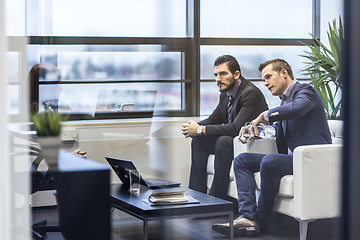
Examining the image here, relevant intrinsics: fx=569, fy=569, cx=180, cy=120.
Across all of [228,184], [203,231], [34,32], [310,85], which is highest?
[34,32]

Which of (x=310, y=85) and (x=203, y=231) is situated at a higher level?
(x=310, y=85)

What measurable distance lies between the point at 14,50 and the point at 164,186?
0.62 metres

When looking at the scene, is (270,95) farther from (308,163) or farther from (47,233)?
(47,233)

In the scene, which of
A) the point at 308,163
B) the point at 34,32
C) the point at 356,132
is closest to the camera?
the point at 356,132

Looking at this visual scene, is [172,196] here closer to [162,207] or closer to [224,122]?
[162,207]

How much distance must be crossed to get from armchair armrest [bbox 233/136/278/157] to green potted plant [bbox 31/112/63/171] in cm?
60

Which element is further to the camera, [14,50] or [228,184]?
[228,184]

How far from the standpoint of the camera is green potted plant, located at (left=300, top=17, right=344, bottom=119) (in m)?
1.64

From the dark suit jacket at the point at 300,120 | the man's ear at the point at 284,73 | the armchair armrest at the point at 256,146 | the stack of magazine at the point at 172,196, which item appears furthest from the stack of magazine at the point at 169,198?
the man's ear at the point at 284,73

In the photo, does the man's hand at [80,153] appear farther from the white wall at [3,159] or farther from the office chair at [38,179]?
the white wall at [3,159]

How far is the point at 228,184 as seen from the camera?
1990 millimetres

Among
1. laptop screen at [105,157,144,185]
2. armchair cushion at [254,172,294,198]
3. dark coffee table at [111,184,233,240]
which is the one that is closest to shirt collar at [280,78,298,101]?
armchair cushion at [254,172,294,198]

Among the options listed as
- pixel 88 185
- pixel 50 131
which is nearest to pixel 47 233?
pixel 88 185

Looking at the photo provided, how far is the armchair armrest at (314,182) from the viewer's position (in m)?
1.84
